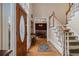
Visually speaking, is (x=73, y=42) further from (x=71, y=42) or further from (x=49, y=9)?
(x=49, y=9)

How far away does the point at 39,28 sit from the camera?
7.18 feet

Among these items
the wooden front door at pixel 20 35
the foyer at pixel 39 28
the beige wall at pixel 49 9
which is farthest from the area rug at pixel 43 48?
the beige wall at pixel 49 9

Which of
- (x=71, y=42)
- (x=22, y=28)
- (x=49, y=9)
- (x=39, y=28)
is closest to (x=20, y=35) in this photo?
(x=22, y=28)

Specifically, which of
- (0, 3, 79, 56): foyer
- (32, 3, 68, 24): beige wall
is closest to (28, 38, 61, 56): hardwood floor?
(0, 3, 79, 56): foyer

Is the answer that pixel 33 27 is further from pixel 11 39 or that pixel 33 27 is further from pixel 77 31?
pixel 77 31

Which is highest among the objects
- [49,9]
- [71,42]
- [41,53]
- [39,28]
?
[49,9]

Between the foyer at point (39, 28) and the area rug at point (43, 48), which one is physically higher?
the foyer at point (39, 28)

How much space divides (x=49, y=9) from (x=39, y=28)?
270 millimetres

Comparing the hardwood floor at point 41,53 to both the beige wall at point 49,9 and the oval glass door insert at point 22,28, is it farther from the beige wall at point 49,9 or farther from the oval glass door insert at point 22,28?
the beige wall at point 49,9

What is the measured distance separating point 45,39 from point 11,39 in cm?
42

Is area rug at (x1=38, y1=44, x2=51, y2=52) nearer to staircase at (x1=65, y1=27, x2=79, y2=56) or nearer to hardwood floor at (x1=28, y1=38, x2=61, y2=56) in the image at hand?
hardwood floor at (x1=28, y1=38, x2=61, y2=56)

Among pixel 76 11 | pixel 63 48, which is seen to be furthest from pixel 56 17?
pixel 63 48

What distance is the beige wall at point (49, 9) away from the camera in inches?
85.1

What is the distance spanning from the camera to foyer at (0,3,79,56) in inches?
84.7
